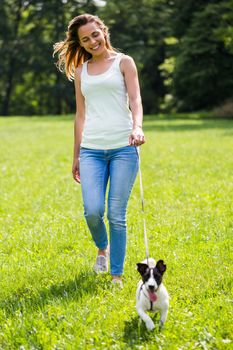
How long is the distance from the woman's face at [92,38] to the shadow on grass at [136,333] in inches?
94.8

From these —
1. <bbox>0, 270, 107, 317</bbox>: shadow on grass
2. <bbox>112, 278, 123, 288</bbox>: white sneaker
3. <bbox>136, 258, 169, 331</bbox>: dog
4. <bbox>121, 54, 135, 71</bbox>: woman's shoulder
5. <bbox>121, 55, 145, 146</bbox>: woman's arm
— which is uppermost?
<bbox>121, 54, 135, 71</bbox>: woman's shoulder

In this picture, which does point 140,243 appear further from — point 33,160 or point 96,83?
point 33,160

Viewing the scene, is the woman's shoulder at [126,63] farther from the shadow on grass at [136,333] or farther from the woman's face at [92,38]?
the shadow on grass at [136,333]

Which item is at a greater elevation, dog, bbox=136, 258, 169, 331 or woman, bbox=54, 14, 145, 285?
woman, bbox=54, 14, 145, 285

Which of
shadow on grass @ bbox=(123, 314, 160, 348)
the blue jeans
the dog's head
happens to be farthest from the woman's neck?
shadow on grass @ bbox=(123, 314, 160, 348)

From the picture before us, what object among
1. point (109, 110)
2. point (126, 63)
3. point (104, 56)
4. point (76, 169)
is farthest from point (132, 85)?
point (76, 169)

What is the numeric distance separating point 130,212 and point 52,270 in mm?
3131

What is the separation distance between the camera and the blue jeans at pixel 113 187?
5324 mm

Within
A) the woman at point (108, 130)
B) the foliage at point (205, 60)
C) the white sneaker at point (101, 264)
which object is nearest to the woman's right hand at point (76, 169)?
the woman at point (108, 130)

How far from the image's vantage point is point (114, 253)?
5.44 m

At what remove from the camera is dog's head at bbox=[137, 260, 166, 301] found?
4.24m

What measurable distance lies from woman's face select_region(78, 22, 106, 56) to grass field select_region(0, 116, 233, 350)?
2104mm

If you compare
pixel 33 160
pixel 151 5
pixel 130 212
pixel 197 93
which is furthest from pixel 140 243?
pixel 151 5

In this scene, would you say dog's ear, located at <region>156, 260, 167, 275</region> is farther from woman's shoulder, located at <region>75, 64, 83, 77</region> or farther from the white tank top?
woman's shoulder, located at <region>75, 64, 83, 77</region>
